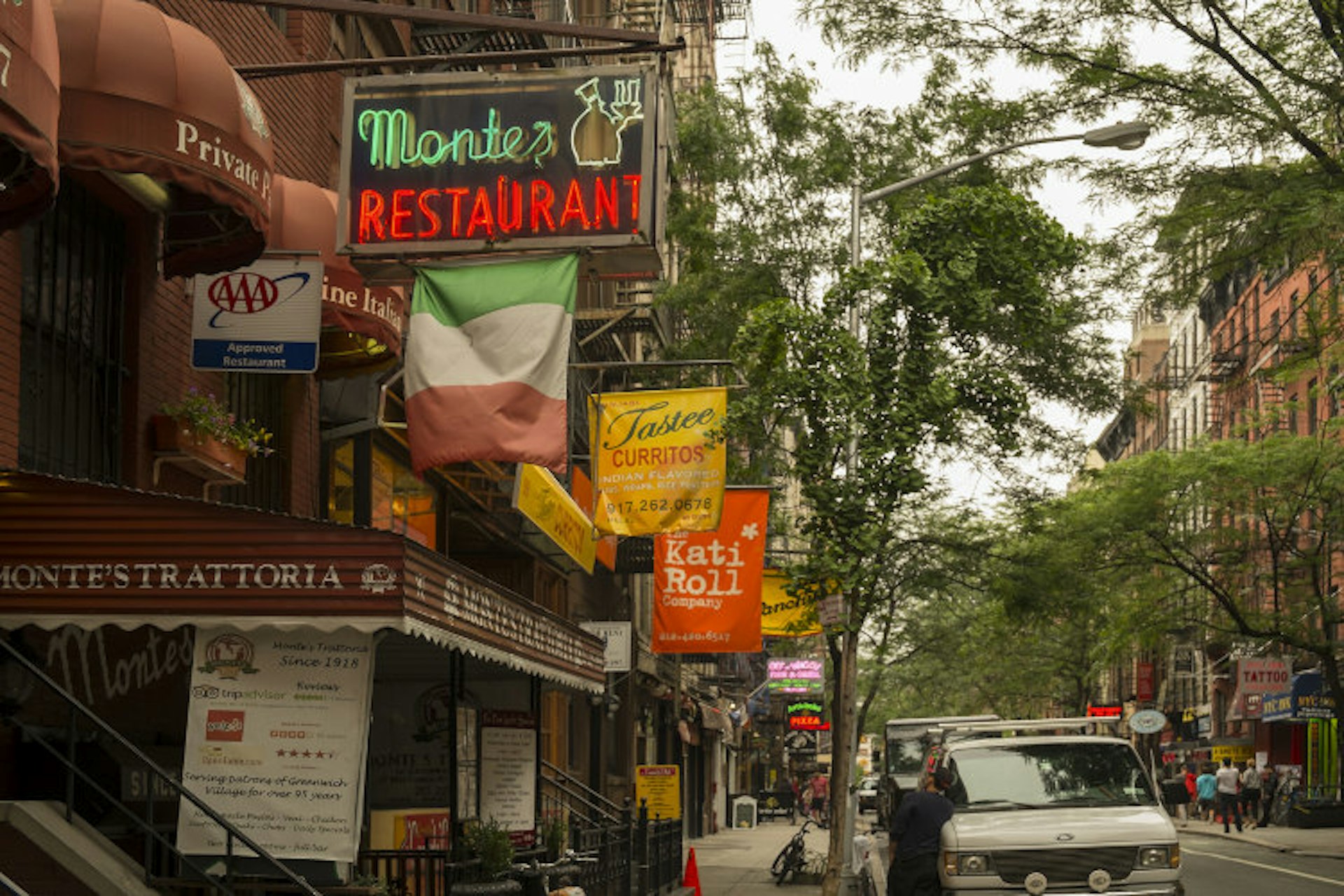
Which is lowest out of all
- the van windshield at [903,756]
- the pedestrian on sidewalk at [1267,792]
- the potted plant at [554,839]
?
the pedestrian on sidewalk at [1267,792]

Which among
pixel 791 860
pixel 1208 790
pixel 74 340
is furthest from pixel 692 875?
pixel 1208 790

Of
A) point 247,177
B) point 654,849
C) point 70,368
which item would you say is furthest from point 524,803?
point 247,177

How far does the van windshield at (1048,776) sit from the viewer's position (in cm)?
1554

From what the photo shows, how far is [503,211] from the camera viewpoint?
13.1 m

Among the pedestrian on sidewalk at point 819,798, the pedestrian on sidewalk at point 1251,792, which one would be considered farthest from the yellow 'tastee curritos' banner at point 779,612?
the pedestrian on sidewalk at point 819,798

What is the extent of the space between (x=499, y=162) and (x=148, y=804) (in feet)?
17.4

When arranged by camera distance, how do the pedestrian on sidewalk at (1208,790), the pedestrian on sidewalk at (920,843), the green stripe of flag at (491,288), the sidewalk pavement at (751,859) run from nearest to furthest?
the green stripe of flag at (491,288) → the pedestrian on sidewalk at (920,843) → the sidewalk pavement at (751,859) → the pedestrian on sidewalk at (1208,790)

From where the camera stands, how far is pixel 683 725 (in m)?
47.1

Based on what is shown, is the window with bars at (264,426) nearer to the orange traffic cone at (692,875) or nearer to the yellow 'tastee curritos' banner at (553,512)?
the yellow 'tastee curritos' banner at (553,512)

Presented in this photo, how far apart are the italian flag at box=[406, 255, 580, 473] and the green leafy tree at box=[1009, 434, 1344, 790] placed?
1150 inches

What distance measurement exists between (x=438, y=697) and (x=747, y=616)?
8956 millimetres

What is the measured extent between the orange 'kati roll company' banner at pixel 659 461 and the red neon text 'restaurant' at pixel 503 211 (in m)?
7.39

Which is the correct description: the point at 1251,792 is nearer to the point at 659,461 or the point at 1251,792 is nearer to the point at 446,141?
the point at 659,461

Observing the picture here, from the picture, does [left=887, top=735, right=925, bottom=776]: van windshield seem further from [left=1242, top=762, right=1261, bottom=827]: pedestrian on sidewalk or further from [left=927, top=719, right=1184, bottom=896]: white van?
[left=927, top=719, right=1184, bottom=896]: white van
